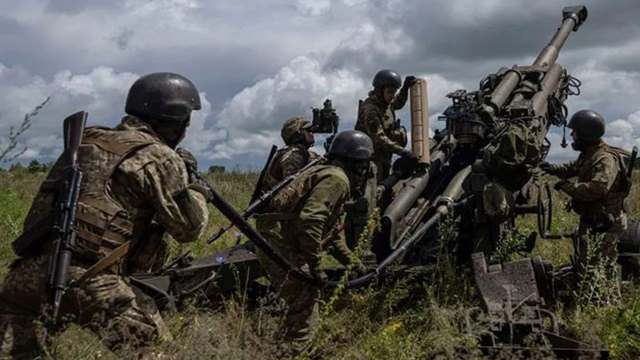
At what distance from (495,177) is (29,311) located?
15.3 ft

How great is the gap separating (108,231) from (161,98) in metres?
0.76

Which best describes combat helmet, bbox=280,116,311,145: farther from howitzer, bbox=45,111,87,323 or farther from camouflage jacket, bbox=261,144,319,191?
howitzer, bbox=45,111,87,323

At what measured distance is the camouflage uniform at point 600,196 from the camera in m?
7.16

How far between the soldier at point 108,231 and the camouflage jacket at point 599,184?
4337mm

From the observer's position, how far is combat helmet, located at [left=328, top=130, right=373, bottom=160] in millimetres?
6113

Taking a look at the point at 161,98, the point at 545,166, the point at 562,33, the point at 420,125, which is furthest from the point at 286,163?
the point at 562,33

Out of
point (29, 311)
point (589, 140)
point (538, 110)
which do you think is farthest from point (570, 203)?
point (29, 311)

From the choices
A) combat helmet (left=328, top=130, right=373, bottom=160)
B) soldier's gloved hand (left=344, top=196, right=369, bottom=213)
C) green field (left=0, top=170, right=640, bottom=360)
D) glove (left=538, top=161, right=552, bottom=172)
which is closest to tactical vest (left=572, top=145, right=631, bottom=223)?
glove (left=538, top=161, right=552, bottom=172)

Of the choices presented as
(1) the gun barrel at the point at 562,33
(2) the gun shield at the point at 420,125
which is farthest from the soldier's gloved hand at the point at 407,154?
(1) the gun barrel at the point at 562,33

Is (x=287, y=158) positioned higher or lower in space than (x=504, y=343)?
higher

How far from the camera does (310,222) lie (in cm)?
562

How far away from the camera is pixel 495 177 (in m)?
7.36

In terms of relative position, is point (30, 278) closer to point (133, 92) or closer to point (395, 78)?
point (133, 92)

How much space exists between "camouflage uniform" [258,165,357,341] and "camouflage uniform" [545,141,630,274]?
95.8 inches
